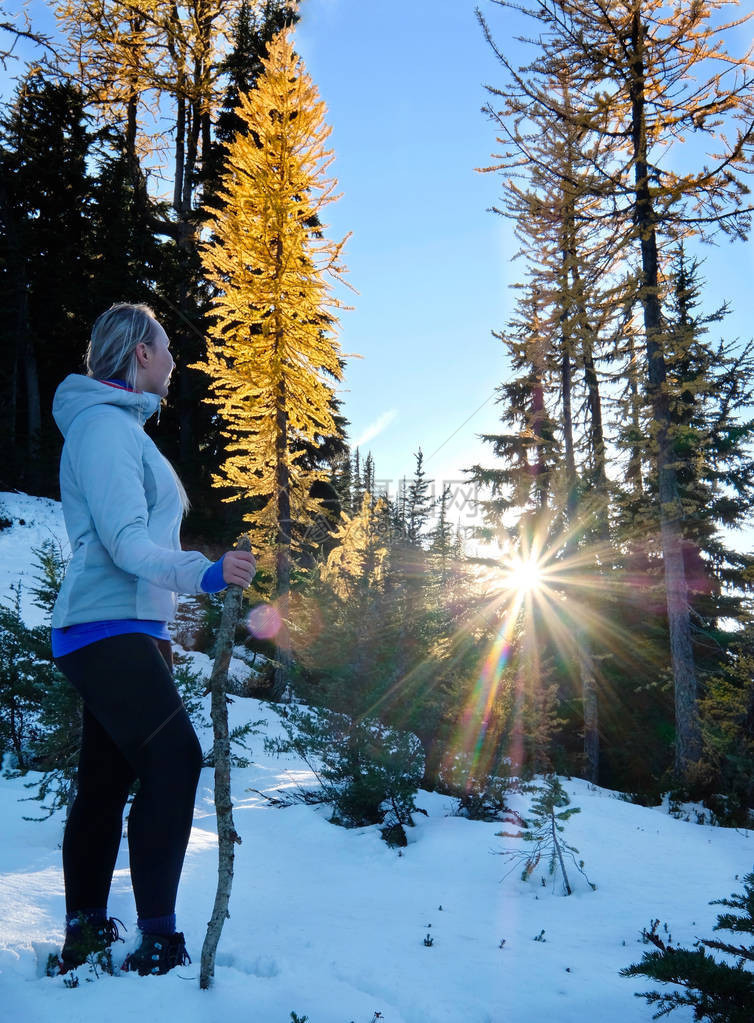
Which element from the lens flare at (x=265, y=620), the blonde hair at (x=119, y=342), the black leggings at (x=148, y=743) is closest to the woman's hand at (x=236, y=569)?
the black leggings at (x=148, y=743)

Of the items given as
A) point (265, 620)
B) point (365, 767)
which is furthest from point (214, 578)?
point (265, 620)

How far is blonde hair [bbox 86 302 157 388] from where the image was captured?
2094 millimetres

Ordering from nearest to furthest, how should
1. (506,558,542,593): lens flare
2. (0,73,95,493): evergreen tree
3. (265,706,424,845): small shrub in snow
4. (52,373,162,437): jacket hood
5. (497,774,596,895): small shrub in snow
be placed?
(52,373,162,437): jacket hood → (497,774,596,895): small shrub in snow → (265,706,424,845): small shrub in snow → (506,558,542,593): lens flare → (0,73,95,493): evergreen tree

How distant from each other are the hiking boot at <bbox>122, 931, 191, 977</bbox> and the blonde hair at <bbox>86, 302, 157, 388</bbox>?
1.74 m

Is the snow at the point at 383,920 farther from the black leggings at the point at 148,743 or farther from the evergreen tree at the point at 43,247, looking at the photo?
the evergreen tree at the point at 43,247

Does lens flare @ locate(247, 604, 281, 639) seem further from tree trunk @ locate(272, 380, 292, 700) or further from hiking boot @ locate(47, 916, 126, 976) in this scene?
hiking boot @ locate(47, 916, 126, 976)

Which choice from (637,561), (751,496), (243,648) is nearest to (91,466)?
(243,648)

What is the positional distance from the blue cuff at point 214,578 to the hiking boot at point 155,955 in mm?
1019

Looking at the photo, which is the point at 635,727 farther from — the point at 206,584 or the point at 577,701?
the point at 206,584

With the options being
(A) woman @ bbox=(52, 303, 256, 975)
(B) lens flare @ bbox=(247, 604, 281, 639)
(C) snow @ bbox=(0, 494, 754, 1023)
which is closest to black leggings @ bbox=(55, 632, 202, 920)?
(A) woman @ bbox=(52, 303, 256, 975)

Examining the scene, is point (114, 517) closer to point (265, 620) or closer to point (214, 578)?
point (214, 578)

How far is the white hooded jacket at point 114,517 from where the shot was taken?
1.75 m

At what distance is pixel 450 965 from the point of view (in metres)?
2.38

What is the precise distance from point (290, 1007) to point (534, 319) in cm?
1736
